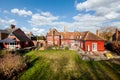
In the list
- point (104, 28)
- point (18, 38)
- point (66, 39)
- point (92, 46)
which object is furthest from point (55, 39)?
point (104, 28)

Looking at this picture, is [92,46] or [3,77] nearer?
[3,77]

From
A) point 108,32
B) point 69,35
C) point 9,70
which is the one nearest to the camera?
point 9,70

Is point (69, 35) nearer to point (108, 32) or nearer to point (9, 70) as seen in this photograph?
point (108, 32)

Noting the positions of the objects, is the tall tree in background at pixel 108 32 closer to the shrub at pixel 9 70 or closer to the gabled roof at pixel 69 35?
the gabled roof at pixel 69 35

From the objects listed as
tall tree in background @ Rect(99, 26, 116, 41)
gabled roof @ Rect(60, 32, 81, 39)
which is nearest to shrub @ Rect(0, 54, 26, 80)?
gabled roof @ Rect(60, 32, 81, 39)

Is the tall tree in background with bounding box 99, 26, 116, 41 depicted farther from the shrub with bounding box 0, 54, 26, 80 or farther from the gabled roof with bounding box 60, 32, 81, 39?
the shrub with bounding box 0, 54, 26, 80

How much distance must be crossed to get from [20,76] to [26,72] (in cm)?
147

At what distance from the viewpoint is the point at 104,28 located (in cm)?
7756

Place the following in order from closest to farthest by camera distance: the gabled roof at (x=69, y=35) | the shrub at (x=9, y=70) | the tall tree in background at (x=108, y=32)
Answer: the shrub at (x=9, y=70) < the gabled roof at (x=69, y=35) < the tall tree in background at (x=108, y=32)

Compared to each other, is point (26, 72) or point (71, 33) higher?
point (71, 33)

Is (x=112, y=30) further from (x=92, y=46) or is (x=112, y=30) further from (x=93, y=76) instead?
(x=93, y=76)

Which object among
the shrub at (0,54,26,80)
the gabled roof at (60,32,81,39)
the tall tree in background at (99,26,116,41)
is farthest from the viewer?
the tall tree in background at (99,26,116,41)

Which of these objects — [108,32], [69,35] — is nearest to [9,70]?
[69,35]

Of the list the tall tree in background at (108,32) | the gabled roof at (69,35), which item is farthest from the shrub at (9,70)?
the tall tree in background at (108,32)
